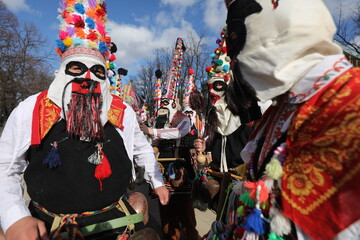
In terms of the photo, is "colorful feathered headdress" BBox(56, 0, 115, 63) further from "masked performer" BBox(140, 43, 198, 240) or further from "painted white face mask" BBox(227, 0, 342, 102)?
"masked performer" BBox(140, 43, 198, 240)

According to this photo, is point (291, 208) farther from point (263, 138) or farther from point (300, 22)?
point (300, 22)

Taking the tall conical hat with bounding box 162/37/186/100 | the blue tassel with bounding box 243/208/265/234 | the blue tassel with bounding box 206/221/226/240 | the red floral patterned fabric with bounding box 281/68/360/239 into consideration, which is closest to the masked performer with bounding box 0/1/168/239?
the blue tassel with bounding box 206/221/226/240

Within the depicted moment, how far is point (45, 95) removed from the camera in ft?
5.77

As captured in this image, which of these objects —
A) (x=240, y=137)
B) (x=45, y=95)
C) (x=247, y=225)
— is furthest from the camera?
(x=240, y=137)

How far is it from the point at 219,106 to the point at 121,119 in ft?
4.60

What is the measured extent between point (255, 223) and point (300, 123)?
0.46 meters

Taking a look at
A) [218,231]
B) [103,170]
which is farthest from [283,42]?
[103,170]

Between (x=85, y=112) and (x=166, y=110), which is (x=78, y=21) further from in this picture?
(x=166, y=110)

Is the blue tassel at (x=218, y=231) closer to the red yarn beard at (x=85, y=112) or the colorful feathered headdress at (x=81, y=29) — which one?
the red yarn beard at (x=85, y=112)

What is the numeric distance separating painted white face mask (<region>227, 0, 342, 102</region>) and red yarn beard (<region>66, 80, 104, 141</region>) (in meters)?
1.19

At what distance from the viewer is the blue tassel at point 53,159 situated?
1476 millimetres

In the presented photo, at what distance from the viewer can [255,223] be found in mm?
935

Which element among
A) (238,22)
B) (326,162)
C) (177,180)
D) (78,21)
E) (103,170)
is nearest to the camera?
(326,162)

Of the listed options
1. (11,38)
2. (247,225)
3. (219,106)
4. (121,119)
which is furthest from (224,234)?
(11,38)
